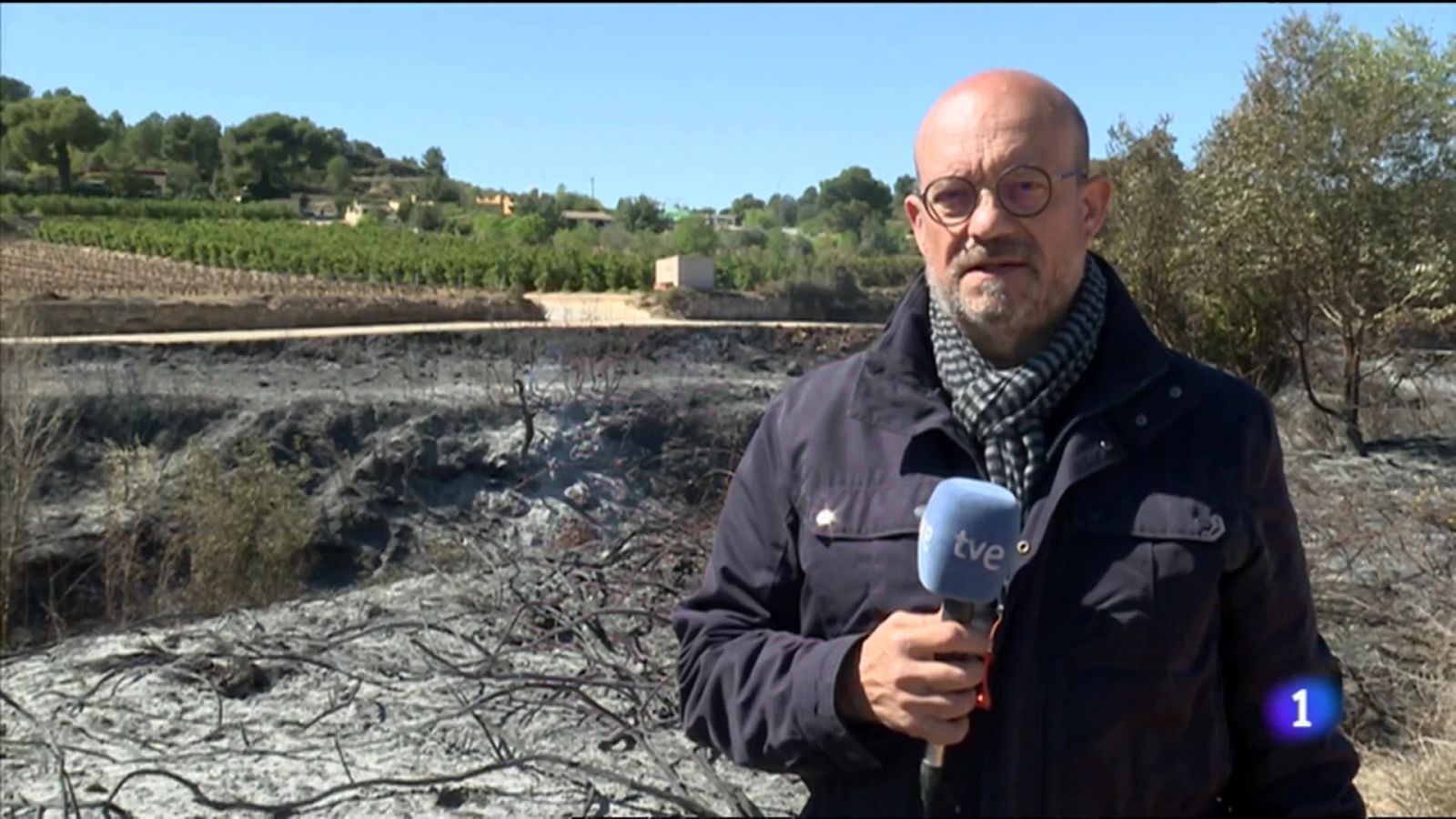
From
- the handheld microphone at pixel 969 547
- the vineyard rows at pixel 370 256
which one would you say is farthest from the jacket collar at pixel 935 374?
the vineyard rows at pixel 370 256

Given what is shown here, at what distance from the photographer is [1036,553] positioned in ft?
5.69

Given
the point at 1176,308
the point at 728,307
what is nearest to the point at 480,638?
the point at 1176,308

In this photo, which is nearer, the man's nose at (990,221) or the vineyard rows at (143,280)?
the man's nose at (990,221)

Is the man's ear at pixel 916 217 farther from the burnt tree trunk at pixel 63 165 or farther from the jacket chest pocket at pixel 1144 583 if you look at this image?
the burnt tree trunk at pixel 63 165

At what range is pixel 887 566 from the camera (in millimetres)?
1800

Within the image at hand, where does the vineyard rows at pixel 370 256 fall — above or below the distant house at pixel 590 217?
Answer: below

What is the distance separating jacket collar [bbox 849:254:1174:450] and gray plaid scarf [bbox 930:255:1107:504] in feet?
0.06

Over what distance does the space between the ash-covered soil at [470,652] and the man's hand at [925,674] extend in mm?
1229

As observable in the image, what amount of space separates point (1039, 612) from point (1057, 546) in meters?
0.09

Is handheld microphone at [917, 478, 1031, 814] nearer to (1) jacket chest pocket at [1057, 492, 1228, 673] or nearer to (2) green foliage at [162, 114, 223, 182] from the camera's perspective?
(1) jacket chest pocket at [1057, 492, 1228, 673]

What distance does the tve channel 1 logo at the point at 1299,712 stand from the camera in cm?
181

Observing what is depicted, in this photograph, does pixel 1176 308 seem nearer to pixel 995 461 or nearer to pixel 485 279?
pixel 995 461

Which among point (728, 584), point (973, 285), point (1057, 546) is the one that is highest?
point (973, 285)

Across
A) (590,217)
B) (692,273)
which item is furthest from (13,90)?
(692,273)
